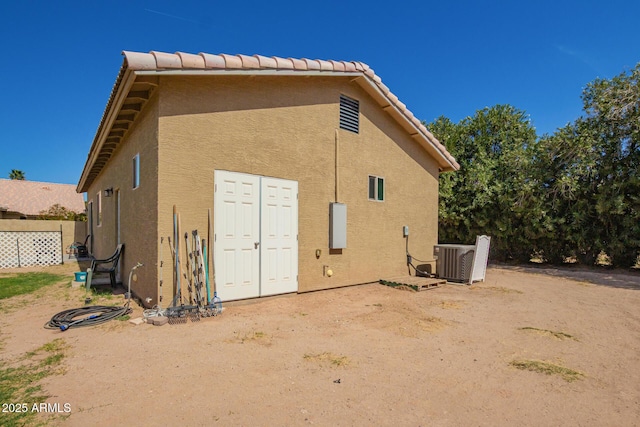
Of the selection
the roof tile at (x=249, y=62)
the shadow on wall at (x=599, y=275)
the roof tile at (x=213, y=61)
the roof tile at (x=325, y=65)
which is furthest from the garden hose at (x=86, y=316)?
the shadow on wall at (x=599, y=275)

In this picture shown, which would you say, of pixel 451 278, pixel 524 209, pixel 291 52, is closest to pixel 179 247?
pixel 291 52

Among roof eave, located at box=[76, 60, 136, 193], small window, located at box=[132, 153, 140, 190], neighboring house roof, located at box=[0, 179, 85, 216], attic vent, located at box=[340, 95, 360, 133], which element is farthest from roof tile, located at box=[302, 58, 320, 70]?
neighboring house roof, located at box=[0, 179, 85, 216]

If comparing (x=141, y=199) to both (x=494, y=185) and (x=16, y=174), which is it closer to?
(x=494, y=185)

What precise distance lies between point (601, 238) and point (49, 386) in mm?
17192

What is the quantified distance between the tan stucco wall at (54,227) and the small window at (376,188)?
48.4 feet

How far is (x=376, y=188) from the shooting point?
10.1 meters

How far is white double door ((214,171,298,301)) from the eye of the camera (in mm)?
6719

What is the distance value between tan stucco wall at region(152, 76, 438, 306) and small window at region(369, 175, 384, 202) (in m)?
0.17

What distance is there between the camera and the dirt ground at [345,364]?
3100 mm

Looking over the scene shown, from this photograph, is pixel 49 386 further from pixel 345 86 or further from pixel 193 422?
pixel 345 86

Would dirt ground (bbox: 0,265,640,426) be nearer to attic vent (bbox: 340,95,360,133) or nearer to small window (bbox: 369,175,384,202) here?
small window (bbox: 369,175,384,202)

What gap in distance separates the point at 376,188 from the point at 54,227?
1518 cm

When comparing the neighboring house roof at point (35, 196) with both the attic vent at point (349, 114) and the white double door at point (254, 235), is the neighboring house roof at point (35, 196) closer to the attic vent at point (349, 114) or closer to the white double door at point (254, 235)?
the white double door at point (254, 235)

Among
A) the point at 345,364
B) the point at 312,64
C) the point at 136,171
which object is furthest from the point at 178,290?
the point at 312,64
